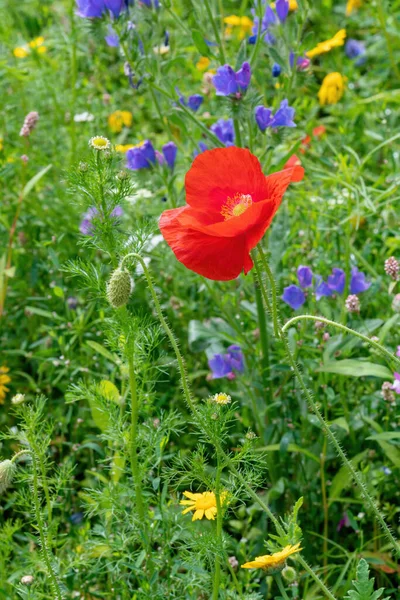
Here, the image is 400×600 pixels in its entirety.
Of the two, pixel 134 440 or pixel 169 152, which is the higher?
pixel 169 152

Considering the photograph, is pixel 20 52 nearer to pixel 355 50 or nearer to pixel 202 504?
pixel 355 50

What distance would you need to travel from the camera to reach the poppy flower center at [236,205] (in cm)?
145

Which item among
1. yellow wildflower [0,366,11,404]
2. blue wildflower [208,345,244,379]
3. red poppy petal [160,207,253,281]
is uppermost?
red poppy petal [160,207,253,281]

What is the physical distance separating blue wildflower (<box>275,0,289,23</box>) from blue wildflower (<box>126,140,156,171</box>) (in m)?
0.44

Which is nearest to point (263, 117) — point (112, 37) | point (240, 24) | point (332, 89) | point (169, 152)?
point (169, 152)

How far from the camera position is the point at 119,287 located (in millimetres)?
1420

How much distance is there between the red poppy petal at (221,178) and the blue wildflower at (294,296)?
52 centimetres

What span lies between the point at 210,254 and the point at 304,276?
0.68 metres

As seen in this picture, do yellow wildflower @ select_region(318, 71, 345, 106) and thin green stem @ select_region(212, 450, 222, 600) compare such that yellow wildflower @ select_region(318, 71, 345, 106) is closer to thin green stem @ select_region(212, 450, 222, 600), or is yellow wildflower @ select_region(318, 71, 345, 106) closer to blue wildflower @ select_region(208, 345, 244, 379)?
blue wildflower @ select_region(208, 345, 244, 379)

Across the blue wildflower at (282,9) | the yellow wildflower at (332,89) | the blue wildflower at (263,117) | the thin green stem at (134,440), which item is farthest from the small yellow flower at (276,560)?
the yellow wildflower at (332,89)

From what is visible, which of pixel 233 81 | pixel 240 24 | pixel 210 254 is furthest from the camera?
pixel 240 24

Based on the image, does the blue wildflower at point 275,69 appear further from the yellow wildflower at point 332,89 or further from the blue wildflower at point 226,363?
the yellow wildflower at point 332,89

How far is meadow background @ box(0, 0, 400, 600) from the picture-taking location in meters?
1.62

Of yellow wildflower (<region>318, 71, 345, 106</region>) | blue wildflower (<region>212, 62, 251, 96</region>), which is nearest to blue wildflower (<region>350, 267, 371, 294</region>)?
blue wildflower (<region>212, 62, 251, 96</region>)
